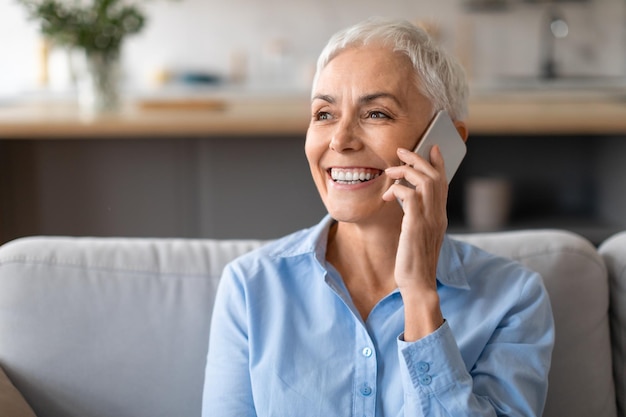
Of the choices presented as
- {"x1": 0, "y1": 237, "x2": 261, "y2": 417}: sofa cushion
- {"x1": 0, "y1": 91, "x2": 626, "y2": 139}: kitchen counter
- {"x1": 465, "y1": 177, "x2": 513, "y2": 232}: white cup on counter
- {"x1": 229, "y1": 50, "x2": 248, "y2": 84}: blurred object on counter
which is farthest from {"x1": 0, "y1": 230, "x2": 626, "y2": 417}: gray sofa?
{"x1": 229, "y1": 50, "x2": 248, "y2": 84}: blurred object on counter

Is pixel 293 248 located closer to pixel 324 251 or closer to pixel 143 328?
pixel 324 251

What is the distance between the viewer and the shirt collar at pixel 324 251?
4.86 feet

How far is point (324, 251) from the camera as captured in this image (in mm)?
1561

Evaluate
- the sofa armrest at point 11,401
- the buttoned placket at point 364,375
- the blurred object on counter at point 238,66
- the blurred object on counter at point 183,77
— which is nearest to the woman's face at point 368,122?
the buttoned placket at point 364,375

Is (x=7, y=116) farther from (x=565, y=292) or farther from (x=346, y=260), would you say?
(x=565, y=292)

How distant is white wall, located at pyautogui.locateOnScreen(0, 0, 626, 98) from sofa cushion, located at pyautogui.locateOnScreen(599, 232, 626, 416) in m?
3.81

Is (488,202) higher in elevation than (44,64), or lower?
lower

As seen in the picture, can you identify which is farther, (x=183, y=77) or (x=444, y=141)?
(x=183, y=77)

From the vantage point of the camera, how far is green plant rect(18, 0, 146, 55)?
3160 mm

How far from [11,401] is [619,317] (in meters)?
1.22

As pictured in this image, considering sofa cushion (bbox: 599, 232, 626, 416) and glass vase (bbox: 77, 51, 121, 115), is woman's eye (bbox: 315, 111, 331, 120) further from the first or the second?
glass vase (bbox: 77, 51, 121, 115)

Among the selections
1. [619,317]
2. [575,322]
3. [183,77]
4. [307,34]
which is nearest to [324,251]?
[575,322]

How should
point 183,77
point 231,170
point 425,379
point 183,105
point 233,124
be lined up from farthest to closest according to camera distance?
point 183,77, point 183,105, point 231,170, point 233,124, point 425,379

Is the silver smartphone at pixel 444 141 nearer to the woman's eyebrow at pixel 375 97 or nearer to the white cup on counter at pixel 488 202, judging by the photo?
Result: the woman's eyebrow at pixel 375 97
